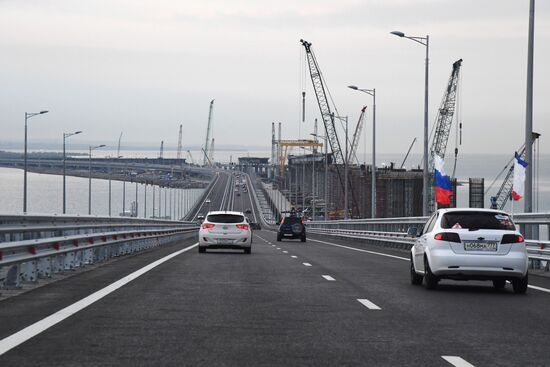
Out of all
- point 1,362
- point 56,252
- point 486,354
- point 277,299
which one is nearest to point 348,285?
point 277,299

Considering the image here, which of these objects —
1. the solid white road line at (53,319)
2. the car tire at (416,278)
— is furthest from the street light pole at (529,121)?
the solid white road line at (53,319)

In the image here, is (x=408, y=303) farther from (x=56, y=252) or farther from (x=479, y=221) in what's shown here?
(x=56, y=252)

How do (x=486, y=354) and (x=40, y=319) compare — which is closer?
(x=486, y=354)

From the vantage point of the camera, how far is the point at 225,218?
120 ft

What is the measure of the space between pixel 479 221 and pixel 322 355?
9.42 metres

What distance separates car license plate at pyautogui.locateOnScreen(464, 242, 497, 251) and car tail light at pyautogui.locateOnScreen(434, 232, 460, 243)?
174 millimetres

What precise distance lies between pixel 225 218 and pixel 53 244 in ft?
53.3

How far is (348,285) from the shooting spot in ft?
64.7

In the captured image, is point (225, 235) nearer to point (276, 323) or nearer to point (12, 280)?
point (12, 280)

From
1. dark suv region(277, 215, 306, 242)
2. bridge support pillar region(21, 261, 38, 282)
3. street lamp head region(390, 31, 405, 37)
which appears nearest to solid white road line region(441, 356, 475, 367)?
bridge support pillar region(21, 261, 38, 282)

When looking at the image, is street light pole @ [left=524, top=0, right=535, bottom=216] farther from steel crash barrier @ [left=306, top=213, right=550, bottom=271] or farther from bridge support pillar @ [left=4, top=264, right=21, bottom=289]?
bridge support pillar @ [left=4, top=264, right=21, bottom=289]

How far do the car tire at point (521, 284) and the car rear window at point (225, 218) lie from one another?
18135 millimetres

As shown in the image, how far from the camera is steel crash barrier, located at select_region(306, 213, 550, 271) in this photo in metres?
25.5

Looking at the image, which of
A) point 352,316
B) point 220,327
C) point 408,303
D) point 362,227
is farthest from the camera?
point 362,227
